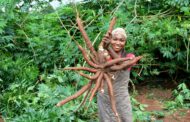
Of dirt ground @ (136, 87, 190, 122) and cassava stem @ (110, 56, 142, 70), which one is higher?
cassava stem @ (110, 56, 142, 70)

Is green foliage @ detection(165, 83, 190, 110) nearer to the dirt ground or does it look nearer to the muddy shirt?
the dirt ground

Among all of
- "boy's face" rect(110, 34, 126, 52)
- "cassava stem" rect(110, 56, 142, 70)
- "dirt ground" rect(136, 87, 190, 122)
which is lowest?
"dirt ground" rect(136, 87, 190, 122)

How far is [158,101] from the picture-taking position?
14.8ft

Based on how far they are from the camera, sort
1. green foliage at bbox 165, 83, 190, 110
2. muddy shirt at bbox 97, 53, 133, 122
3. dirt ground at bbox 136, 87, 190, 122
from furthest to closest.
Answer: green foliage at bbox 165, 83, 190, 110, dirt ground at bbox 136, 87, 190, 122, muddy shirt at bbox 97, 53, 133, 122

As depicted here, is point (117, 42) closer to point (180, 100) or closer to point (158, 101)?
point (180, 100)

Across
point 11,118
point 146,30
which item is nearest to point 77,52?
point 146,30

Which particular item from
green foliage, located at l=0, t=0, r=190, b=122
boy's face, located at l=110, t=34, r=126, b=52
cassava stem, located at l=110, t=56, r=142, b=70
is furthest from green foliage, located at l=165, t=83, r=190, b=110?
cassava stem, located at l=110, t=56, r=142, b=70

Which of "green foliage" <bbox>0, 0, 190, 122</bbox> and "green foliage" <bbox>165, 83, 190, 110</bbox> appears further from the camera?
"green foliage" <bbox>165, 83, 190, 110</bbox>

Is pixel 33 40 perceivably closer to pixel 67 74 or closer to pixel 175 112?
pixel 67 74

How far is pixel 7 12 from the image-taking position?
15.6ft

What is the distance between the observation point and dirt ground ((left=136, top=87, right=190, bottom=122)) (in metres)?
4.05

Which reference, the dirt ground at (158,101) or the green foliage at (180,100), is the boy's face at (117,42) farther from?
the green foliage at (180,100)

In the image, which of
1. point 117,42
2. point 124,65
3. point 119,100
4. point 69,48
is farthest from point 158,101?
point 124,65

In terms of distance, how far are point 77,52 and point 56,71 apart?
0.37 metres
